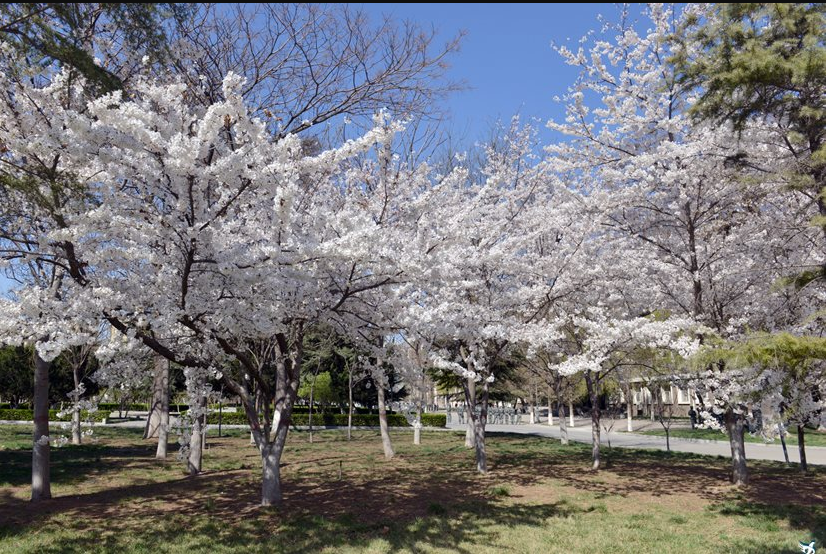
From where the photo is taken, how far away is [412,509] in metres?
8.52

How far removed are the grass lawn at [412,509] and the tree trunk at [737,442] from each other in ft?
1.02

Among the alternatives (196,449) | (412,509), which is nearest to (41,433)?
(196,449)

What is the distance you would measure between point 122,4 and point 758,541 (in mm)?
9293

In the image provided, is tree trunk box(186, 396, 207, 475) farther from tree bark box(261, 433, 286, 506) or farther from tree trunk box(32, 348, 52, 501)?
tree bark box(261, 433, 286, 506)

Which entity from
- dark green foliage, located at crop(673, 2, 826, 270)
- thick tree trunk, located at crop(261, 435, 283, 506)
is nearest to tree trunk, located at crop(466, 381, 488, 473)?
thick tree trunk, located at crop(261, 435, 283, 506)

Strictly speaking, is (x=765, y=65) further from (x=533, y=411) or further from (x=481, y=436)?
(x=533, y=411)

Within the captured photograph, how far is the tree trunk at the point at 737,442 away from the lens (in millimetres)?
10430

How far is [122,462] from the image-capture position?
541 inches

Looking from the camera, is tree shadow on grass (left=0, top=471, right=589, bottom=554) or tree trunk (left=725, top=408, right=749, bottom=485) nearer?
tree shadow on grass (left=0, top=471, right=589, bottom=554)

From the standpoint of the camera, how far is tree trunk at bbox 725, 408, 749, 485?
34.2 ft

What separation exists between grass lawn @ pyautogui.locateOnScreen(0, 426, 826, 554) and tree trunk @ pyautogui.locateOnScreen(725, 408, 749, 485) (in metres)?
0.31

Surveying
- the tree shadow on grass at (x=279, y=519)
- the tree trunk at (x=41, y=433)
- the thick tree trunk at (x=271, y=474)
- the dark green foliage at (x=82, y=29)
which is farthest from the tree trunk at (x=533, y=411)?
the dark green foliage at (x=82, y=29)

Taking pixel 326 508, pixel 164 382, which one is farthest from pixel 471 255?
pixel 164 382

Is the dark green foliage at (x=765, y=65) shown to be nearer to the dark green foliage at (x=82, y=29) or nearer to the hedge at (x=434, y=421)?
the dark green foliage at (x=82, y=29)
